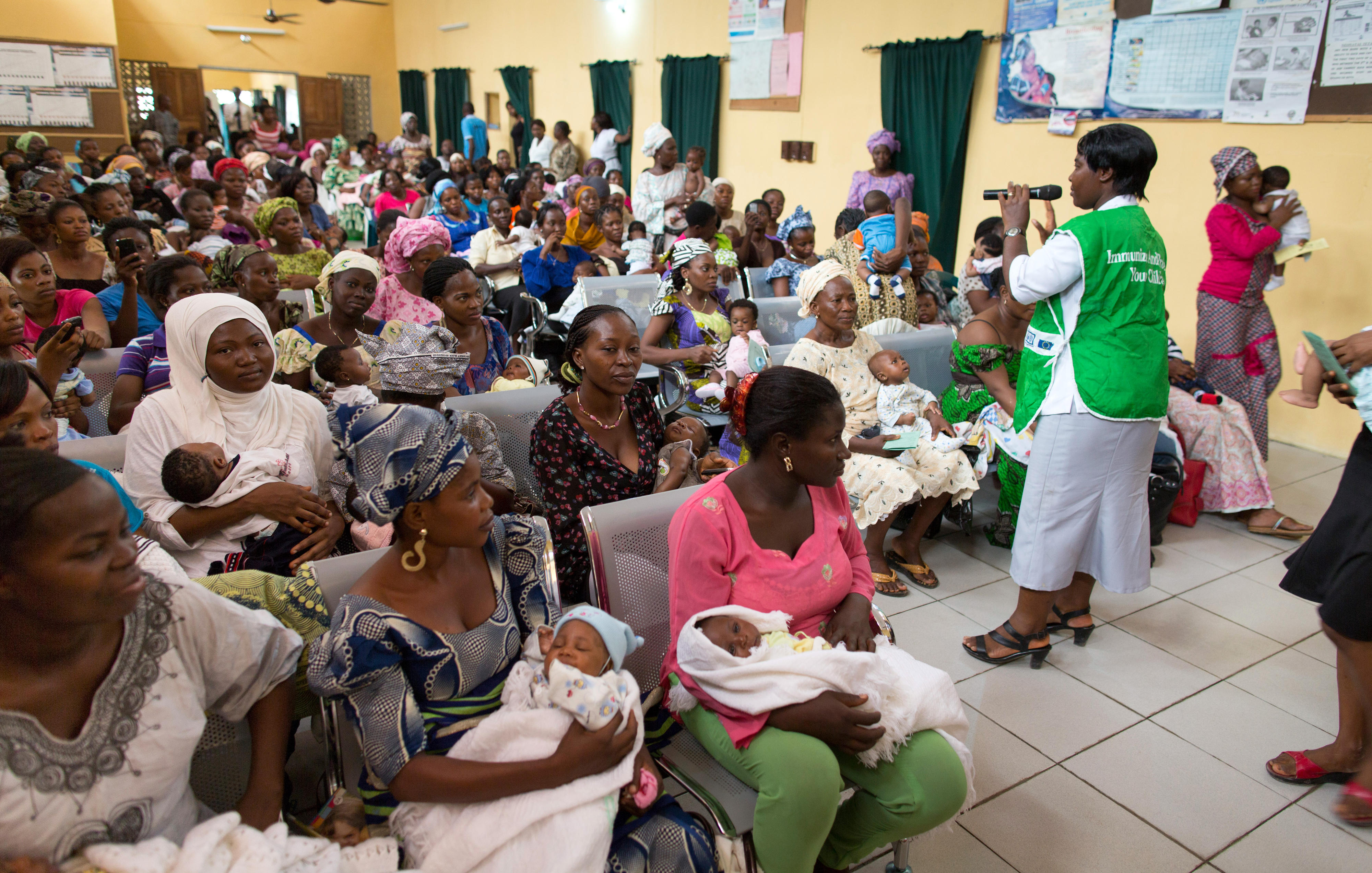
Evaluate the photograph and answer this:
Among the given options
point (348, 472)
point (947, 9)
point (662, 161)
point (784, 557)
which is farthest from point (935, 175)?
point (348, 472)

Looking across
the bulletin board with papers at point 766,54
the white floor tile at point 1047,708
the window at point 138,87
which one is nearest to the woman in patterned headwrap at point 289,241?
the white floor tile at point 1047,708

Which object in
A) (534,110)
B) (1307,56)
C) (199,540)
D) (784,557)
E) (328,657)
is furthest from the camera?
(534,110)

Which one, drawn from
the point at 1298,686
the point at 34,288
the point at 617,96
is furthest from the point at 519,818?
the point at 617,96

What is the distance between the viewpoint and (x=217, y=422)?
2303 millimetres

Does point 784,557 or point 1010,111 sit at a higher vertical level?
Answer: point 1010,111

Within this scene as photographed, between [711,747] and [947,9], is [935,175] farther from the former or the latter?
[711,747]

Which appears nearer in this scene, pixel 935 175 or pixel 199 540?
pixel 199 540

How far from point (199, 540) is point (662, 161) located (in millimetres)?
7511

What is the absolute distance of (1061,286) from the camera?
2.69 meters

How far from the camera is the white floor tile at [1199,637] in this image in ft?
10.3

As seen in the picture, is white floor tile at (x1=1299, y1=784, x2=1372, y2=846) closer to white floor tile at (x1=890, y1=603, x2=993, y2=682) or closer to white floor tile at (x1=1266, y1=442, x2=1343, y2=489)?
white floor tile at (x1=890, y1=603, x2=993, y2=682)

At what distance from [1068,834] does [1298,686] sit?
1363 mm

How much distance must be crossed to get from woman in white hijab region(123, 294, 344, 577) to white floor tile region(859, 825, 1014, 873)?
67.5 inches

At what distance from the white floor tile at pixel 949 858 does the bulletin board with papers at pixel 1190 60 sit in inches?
205
